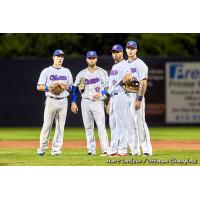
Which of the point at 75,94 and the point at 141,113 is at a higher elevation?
the point at 75,94

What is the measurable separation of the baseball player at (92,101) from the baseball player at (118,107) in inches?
6.5

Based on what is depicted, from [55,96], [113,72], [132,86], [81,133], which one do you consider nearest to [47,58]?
[81,133]

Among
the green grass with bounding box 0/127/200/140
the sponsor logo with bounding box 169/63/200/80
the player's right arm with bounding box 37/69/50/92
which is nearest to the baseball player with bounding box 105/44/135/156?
the player's right arm with bounding box 37/69/50/92

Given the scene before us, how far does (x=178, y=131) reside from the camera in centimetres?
1914

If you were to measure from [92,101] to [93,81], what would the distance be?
1.12 ft

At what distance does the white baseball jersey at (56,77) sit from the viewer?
11531mm

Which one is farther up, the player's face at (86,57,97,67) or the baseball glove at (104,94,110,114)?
the player's face at (86,57,97,67)

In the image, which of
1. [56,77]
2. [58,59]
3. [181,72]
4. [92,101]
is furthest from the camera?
[181,72]

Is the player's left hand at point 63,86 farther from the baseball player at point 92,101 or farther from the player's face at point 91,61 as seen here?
the player's face at point 91,61

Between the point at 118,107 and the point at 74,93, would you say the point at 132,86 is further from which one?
the point at 74,93

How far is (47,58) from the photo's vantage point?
561 inches

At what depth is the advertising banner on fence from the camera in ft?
59.8

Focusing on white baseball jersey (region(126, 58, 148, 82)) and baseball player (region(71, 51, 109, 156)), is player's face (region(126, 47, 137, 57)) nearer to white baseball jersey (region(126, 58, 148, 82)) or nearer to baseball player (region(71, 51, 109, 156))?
white baseball jersey (region(126, 58, 148, 82))

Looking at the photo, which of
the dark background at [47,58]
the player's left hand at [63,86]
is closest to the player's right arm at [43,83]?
the player's left hand at [63,86]
